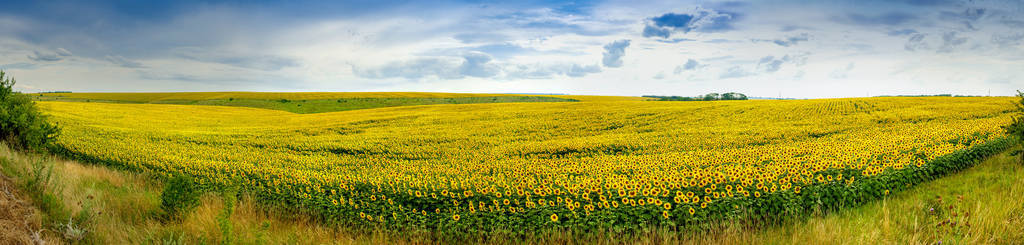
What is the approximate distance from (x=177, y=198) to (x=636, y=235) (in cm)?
668

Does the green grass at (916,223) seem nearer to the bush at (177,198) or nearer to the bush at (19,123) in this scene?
the bush at (177,198)

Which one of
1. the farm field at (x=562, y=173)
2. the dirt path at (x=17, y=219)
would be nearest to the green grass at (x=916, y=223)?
the farm field at (x=562, y=173)

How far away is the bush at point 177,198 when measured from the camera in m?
7.16

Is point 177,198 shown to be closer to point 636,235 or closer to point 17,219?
point 17,219

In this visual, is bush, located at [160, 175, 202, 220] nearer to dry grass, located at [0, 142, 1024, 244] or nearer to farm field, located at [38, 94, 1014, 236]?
dry grass, located at [0, 142, 1024, 244]

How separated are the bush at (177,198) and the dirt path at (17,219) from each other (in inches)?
54.5

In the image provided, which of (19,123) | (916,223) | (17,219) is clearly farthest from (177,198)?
(19,123)

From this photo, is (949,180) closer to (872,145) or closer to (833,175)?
(872,145)

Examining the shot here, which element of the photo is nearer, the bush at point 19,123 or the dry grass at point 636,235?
the dry grass at point 636,235

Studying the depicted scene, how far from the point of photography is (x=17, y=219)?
5773mm

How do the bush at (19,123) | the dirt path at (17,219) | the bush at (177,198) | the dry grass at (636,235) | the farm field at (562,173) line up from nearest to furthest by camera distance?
the dirt path at (17,219), the dry grass at (636,235), the farm field at (562,173), the bush at (177,198), the bush at (19,123)

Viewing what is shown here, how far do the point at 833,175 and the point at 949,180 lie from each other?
137 inches

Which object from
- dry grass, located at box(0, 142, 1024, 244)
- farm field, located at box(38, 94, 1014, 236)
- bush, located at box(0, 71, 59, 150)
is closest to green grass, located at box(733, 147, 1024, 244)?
dry grass, located at box(0, 142, 1024, 244)

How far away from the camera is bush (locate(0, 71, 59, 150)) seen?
47.7ft
